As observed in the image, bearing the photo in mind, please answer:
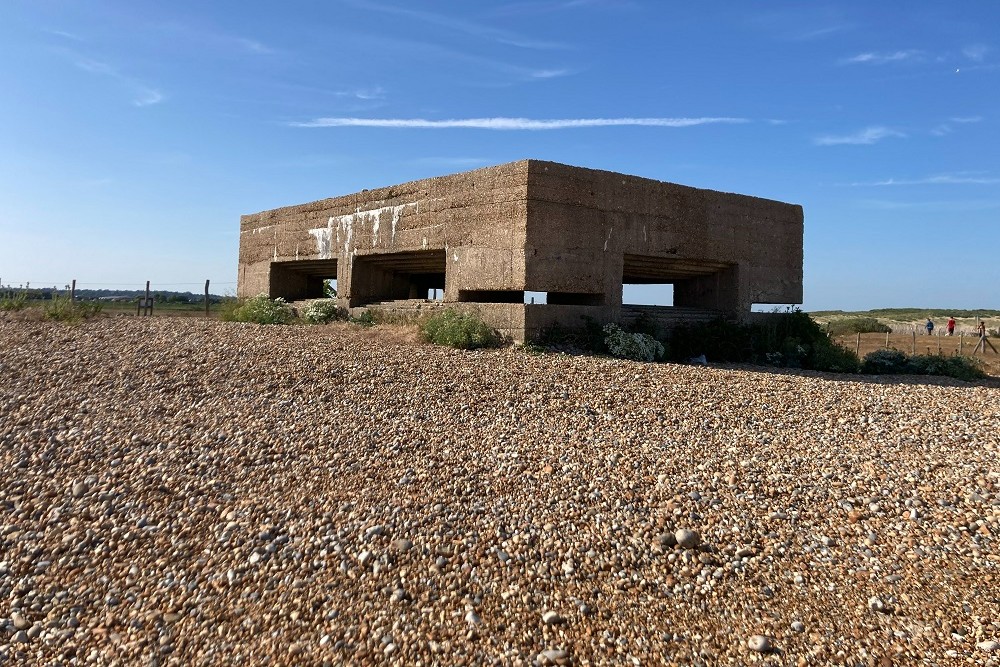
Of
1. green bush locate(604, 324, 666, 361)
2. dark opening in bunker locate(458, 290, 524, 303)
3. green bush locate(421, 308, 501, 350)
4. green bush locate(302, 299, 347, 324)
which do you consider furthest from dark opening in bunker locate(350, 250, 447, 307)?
green bush locate(604, 324, 666, 361)

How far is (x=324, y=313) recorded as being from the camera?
37.9 ft

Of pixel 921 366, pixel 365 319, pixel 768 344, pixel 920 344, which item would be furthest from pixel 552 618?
pixel 920 344

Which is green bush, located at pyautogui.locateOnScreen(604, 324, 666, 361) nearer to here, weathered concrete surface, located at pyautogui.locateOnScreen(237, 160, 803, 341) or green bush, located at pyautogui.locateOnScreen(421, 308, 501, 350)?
weathered concrete surface, located at pyautogui.locateOnScreen(237, 160, 803, 341)

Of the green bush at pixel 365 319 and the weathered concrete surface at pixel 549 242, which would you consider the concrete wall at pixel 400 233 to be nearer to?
the weathered concrete surface at pixel 549 242

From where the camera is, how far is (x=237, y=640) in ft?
9.88

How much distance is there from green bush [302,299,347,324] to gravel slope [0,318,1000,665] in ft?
15.4

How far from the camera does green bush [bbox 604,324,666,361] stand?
8.74m

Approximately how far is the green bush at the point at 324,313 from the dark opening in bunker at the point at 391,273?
303mm

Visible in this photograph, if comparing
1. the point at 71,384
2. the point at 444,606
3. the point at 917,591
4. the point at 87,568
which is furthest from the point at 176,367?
the point at 917,591

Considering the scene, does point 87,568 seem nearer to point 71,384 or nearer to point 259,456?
point 259,456

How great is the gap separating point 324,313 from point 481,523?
27.5 feet

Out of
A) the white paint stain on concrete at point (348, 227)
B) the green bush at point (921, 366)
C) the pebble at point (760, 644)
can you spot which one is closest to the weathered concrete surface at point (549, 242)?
the white paint stain on concrete at point (348, 227)

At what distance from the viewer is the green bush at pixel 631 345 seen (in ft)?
28.7

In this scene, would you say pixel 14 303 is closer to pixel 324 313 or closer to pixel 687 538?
pixel 324 313
